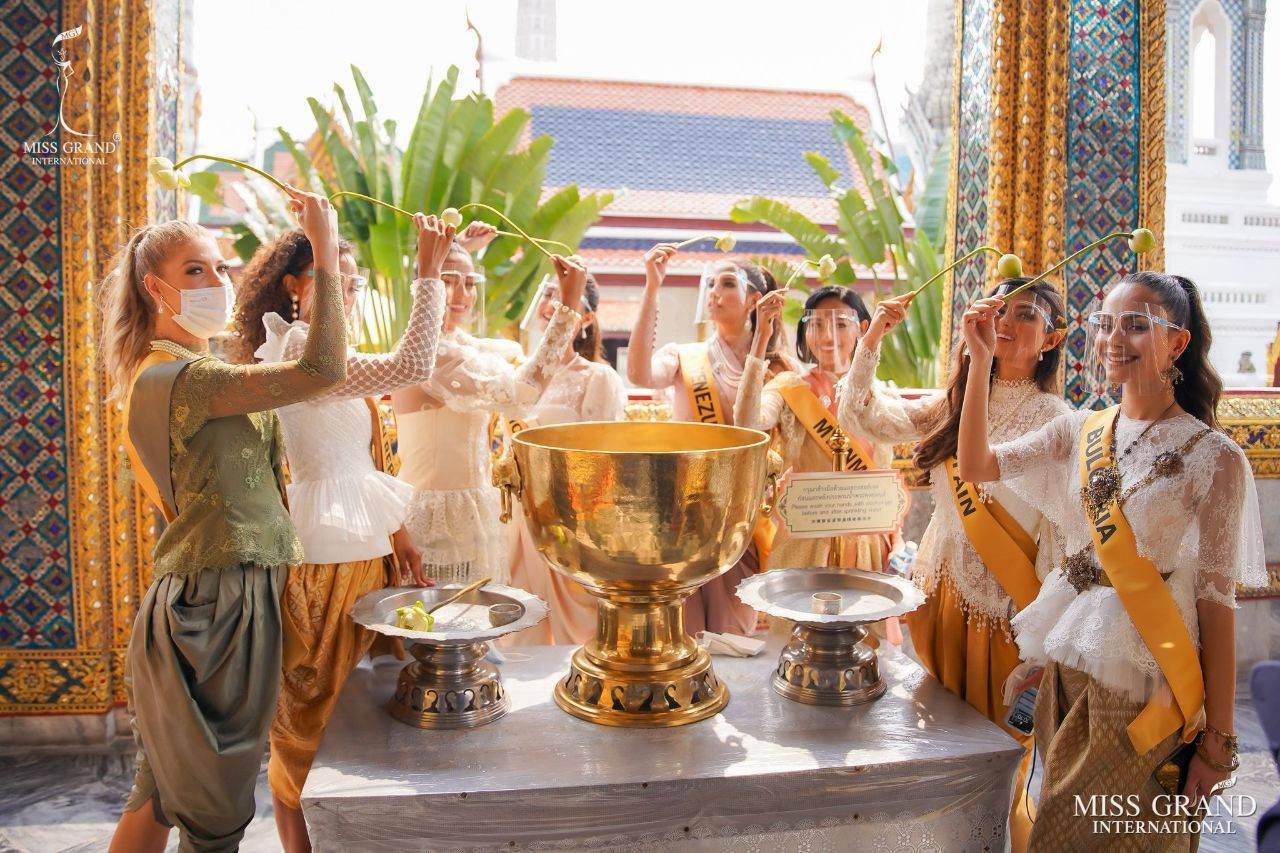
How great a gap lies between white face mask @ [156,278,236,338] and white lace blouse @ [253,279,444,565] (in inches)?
7.6

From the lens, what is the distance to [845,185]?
36.7ft

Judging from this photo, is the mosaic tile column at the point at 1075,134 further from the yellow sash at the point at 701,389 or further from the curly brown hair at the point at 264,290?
the curly brown hair at the point at 264,290

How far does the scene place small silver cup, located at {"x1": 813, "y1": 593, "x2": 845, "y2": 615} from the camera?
161 centimetres

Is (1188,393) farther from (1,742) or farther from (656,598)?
(1,742)

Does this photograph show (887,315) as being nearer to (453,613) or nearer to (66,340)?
(453,613)

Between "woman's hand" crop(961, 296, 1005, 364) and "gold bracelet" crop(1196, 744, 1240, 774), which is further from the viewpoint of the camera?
"woman's hand" crop(961, 296, 1005, 364)

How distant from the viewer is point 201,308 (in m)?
1.79

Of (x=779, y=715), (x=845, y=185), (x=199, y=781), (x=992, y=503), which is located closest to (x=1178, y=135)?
(x=845, y=185)

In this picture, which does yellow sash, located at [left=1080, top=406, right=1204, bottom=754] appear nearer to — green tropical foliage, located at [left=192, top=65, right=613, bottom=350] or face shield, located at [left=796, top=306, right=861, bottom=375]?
face shield, located at [left=796, top=306, right=861, bottom=375]

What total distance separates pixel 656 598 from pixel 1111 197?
9.43ft

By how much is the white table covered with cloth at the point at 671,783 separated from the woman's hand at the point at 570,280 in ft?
3.76

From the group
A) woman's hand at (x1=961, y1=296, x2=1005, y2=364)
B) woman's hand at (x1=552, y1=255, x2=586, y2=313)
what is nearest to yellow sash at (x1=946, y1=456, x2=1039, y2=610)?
woman's hand at (x1=961, y1=296, x2=1005, y2=364)

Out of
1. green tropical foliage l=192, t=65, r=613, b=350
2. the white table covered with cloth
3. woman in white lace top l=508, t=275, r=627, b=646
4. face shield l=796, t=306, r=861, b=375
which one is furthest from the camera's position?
green tropical foliage l=192, t=65, r=613, b=350

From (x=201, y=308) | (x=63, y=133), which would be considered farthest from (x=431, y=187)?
(x=201, y=308)
